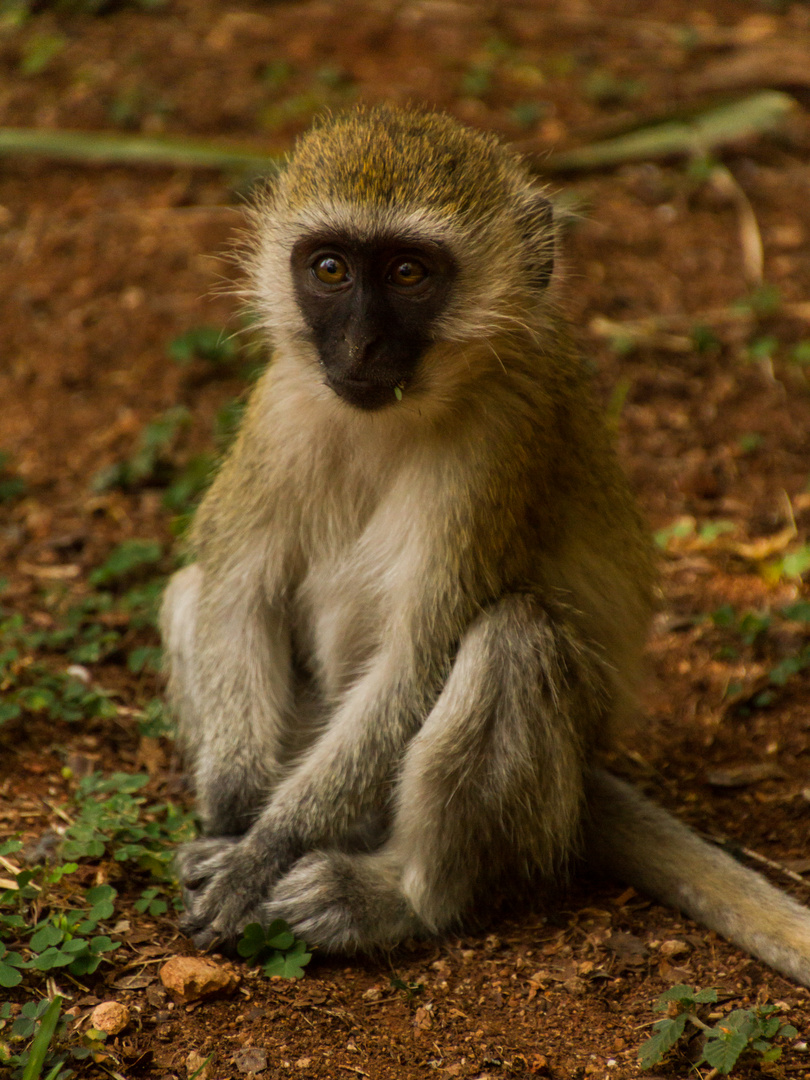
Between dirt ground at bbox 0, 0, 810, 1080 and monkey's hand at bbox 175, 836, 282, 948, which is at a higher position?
dirt ground at bbox 0, 0, 810, 1080

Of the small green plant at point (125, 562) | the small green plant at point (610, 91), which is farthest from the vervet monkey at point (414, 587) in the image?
the small green plant at point (610, 91)

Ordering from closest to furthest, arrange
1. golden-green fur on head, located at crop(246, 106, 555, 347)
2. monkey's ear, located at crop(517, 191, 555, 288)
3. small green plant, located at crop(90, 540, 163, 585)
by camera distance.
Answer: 1. golden-green fur on head, located at crop(246, 106, 555, 347)
2. monkey's ear, located at crop(517, 191, 555, 288)
3. small green plant, located at crop(90, 540, 163, 585)

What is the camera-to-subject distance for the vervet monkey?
3658 mm

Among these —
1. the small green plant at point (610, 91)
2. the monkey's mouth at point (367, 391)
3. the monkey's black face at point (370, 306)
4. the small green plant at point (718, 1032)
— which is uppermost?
the small green plant at point (610, 91)

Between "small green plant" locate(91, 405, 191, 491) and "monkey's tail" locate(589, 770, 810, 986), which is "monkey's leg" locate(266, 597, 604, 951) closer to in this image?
"monkey's tail" locate(589, 770, 810, 986)

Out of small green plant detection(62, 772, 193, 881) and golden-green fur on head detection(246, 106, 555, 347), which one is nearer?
golden-green fur on head detection(246, 106, 555, 347)

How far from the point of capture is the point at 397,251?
3.62 m

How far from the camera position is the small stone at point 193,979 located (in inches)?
131

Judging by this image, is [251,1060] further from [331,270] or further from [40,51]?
[40,51]

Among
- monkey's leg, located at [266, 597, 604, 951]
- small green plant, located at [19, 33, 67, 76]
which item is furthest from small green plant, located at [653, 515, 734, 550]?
small green plant, located at [19, 33, 67, 76]

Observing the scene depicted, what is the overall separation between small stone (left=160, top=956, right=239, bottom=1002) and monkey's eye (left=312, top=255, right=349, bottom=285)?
6.53 ft

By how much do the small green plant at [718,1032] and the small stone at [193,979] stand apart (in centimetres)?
113

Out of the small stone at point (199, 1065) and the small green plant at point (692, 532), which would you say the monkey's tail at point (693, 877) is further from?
the small green plant at point (692, 532)

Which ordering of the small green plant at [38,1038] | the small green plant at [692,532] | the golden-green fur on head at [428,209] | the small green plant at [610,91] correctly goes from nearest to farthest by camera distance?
the small green plant at [38,1038]
the golden-green fur on head at [428,209]
the small green plant at [692,532]
the small green plant at [610,91]
